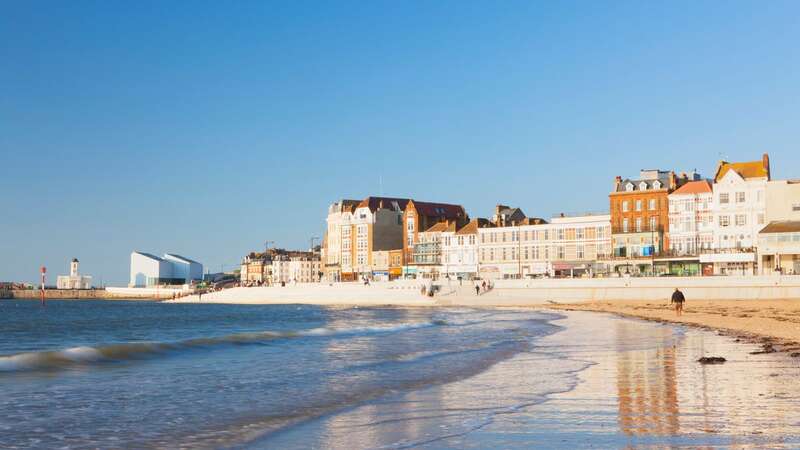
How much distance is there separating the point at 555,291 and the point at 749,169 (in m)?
23.7

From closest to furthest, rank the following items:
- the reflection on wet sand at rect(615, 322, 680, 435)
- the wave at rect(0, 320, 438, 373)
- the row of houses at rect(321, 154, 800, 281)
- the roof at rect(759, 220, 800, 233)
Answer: the reflection on wet sand at rect(615, 322, 680, 435)
the wave at rect(0, 320, 438, 373)
the roof at rect(759, 220, 800, 233)
the row of houses at rect(321, 154, 800, 281)

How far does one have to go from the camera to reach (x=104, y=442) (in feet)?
33.5

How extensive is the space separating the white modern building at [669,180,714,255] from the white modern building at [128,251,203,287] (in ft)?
438

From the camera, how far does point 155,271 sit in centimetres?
18862

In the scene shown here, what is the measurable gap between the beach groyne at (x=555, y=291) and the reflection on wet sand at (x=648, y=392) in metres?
45.2

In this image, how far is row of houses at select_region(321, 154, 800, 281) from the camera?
2926 inches

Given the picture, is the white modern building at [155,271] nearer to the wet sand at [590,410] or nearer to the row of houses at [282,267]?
the row of houses at [282,267]

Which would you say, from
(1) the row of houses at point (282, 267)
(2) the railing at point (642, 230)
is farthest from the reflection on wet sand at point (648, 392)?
(1) the row of houses at point (282, 267)

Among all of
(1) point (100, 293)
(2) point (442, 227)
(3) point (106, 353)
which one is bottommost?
(1) point (100, 293)

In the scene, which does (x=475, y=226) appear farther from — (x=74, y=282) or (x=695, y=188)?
(x=74, y=282)

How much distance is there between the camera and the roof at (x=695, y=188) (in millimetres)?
79938

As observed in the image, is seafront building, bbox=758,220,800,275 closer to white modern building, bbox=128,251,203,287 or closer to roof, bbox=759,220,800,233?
roof, bbox=759,220,800,233

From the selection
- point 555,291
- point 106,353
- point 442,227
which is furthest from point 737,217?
point 106,353

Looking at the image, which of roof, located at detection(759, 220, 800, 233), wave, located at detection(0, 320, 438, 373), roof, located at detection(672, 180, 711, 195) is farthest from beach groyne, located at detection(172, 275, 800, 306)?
wave, located at detection(0, 320, 438, 373)
